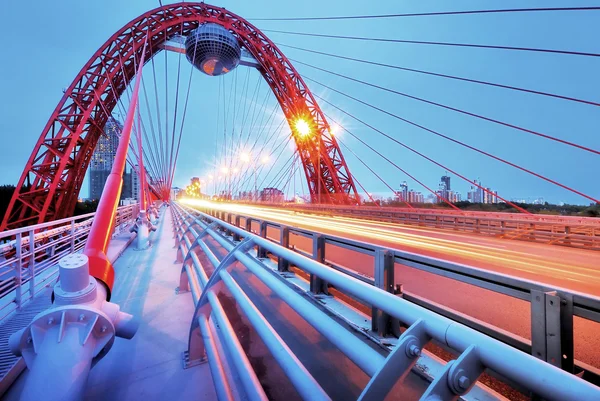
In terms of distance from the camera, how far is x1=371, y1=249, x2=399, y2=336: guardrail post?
5.89 feet

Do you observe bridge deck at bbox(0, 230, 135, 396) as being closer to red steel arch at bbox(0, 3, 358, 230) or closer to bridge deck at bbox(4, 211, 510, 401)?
bridge deck at bbox(4, 211, 510, 401)

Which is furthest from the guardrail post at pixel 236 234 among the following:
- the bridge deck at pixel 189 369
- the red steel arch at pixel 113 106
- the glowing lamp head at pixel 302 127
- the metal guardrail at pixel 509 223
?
the glowing lamp head at pixel 302 127

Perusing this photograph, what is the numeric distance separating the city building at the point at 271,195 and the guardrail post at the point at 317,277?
1071 inches

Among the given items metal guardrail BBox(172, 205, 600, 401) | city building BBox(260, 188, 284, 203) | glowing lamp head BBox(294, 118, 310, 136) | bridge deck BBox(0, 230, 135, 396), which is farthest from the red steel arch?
metal guardrail BBox(172, 205, 600, 401)

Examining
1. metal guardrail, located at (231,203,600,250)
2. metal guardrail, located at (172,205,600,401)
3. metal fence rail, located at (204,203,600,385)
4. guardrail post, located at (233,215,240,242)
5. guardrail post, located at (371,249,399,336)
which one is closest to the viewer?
metal guardrail, located at (172,205,600,401)

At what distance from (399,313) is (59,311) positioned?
2.06 m

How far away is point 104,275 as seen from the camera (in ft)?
7.18

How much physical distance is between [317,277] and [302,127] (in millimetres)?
22339

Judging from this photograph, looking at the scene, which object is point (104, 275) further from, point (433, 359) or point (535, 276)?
point (535, 276)

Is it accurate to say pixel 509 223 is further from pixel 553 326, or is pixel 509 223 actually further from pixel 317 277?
pixel 553 326

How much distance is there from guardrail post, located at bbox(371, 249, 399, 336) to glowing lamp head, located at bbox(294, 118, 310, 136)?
22.7m

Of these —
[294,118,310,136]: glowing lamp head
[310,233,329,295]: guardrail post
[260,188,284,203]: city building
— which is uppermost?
[294,118,310,136]: glowing lamp head

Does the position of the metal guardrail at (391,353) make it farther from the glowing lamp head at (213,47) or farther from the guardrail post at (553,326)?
the glowing lamp head at (213,47)

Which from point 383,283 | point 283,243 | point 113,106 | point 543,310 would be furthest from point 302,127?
point 543,310
